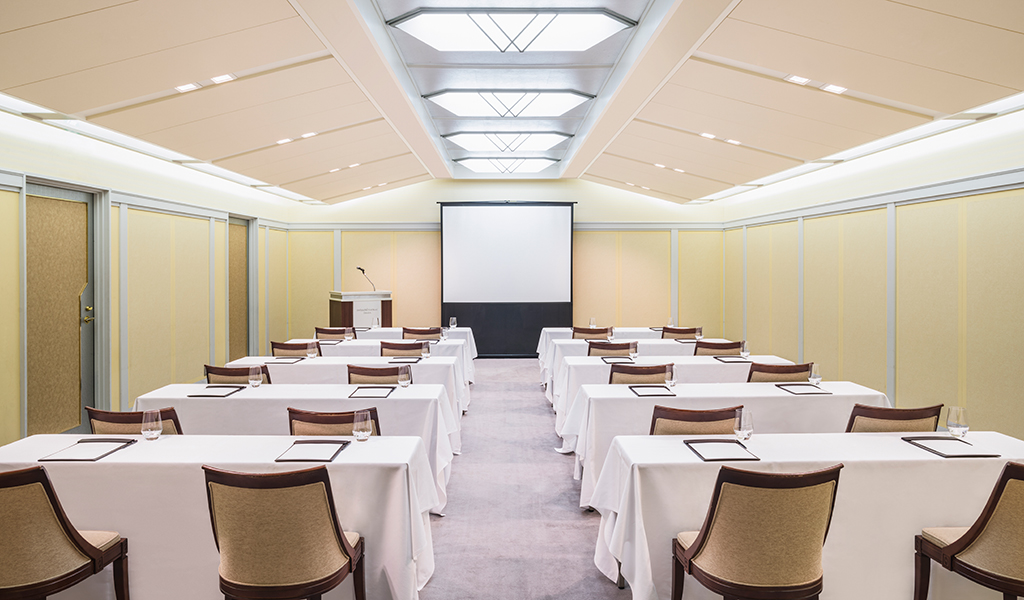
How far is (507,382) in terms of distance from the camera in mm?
8766

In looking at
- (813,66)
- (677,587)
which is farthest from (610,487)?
(813,66)

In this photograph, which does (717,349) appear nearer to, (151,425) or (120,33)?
(151,425)

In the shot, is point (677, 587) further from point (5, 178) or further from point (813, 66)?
point (5, 178)

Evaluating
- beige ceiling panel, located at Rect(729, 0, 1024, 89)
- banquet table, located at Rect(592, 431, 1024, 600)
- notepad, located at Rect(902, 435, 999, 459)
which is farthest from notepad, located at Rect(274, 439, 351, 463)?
beige ceiling panel, located at Rect(729, 0, 1024, 89)

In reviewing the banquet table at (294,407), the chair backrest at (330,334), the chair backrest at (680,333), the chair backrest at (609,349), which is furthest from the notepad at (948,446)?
the chair backrest at (330,334)

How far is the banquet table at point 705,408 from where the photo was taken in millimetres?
3896

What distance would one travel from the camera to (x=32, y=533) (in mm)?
2129

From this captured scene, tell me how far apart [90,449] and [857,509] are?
3624 mm

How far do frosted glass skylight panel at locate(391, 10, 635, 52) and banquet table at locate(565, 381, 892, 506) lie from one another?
3.09m

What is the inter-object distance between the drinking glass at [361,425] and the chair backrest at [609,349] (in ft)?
11.8

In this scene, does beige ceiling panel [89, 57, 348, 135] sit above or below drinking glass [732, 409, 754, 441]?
above

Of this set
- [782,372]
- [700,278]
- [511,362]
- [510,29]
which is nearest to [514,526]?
[782,372]

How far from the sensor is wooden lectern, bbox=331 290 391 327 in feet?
32.9

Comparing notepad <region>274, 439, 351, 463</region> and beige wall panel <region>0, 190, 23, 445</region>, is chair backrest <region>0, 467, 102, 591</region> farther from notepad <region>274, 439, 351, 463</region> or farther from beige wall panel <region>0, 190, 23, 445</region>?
beige wall panel <region>0, 190, 23, 445</region>
